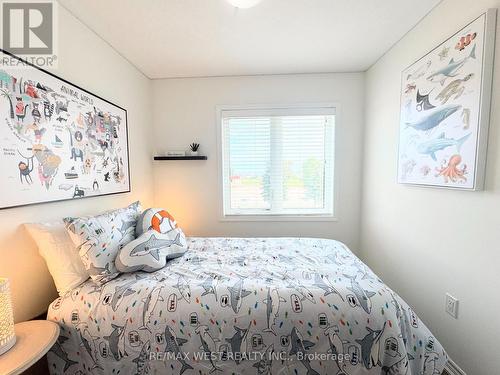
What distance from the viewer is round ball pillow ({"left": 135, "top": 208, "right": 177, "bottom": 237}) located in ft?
5.41

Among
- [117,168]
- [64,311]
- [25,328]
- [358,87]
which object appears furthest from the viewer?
[358,87]

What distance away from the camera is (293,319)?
1.14 m

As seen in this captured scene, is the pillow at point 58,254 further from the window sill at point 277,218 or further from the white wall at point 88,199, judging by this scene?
the window sill at point 277,218

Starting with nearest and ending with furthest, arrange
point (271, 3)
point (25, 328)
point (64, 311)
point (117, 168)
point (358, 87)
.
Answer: point (25, 328), point (64, 311), point (271, 3), point (117, 168), point (358, 87)

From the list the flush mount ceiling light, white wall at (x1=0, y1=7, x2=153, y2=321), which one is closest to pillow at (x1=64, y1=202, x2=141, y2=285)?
white wall at (x1=0, y1=7, x2=153, y2=321)

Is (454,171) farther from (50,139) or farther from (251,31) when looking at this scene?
(50,139)

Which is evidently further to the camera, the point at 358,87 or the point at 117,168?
the point at 358,87

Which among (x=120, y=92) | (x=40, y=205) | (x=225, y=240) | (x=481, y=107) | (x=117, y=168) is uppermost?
(x=120, y=92)

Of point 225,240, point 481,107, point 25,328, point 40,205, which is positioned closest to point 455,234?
point 481,107

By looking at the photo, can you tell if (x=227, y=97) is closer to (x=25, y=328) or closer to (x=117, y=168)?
(x=117, y=168)

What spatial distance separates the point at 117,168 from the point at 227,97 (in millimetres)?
1459

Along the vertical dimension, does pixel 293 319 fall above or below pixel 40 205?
below

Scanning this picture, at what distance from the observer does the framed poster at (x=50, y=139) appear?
1176 mm

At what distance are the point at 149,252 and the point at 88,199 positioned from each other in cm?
73
